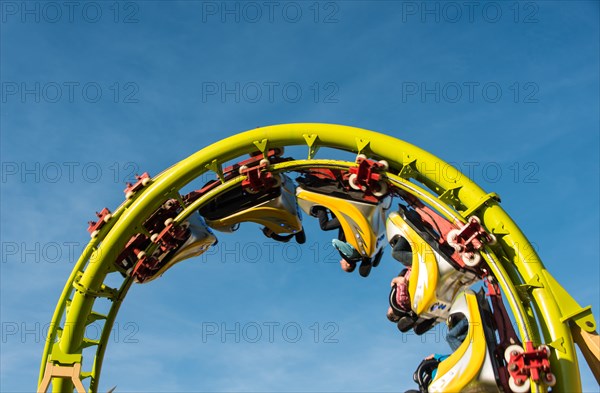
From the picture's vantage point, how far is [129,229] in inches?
443

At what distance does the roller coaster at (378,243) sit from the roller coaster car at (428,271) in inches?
0.6

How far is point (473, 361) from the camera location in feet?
29.7

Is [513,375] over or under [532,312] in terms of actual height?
under

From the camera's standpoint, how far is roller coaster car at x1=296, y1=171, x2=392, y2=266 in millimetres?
10328

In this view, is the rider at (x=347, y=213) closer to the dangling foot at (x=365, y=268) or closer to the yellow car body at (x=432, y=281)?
the dangling foot at (x=365, y=268)

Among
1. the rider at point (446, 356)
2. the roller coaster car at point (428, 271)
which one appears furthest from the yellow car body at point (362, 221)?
the rider at point (446, 356)

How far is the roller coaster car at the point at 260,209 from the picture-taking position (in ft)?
36.0

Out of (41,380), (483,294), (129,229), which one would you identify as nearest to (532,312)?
(483,294)

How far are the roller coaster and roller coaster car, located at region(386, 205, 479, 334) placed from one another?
1cm

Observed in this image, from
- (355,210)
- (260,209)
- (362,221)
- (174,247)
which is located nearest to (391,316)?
(362,221)

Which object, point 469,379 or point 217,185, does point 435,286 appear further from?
point 217,185

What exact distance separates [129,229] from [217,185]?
1.43m

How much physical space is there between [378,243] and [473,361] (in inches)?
84.0

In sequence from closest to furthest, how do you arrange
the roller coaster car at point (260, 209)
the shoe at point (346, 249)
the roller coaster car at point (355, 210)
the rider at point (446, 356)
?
the rider at point (446, 356) < the roller coaster car at point (355, 210) < the shoe at point (346, 249) < the roller coaster car at point (260, 209)
